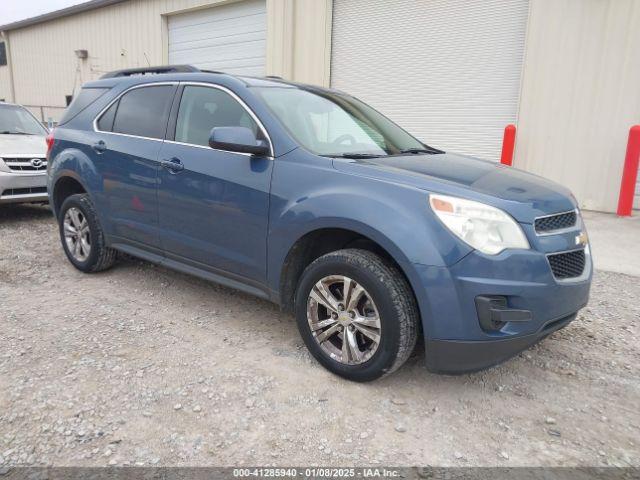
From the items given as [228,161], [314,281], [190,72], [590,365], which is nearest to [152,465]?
[314,281]

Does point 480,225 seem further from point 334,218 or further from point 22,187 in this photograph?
point 22,187

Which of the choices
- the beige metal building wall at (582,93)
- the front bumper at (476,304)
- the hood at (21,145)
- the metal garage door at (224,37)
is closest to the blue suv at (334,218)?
the front bumper at (476,304)

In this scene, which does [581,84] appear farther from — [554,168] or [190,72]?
[190,72]

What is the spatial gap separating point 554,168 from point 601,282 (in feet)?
14.2

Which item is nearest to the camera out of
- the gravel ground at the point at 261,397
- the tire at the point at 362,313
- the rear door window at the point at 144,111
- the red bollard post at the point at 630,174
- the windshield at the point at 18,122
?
the gravel ground at the point at 261,397

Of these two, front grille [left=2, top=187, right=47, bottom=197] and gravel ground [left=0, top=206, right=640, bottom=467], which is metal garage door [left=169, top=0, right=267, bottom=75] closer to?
front grille [left=2, top=187, right=47, bottom=197]

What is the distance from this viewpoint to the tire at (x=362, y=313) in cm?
264

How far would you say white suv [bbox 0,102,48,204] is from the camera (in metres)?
6.76

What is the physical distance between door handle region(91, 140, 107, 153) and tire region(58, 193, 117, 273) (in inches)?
19.4

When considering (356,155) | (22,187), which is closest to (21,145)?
(22,187)

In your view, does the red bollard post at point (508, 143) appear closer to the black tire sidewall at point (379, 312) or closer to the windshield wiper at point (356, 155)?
the windshield wiper at point (356, 155)

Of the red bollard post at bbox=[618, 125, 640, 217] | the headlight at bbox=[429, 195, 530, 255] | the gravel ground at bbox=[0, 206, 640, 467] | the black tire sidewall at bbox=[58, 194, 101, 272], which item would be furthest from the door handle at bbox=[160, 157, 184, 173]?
the red bollard post at bbox=[618, 125, 640, 217]

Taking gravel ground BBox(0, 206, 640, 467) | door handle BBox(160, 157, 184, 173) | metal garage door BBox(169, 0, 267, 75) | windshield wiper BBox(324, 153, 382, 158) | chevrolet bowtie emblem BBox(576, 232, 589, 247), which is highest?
metal garage door BBox(169, 0, 267, 75)

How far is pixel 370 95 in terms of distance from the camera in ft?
35.7
